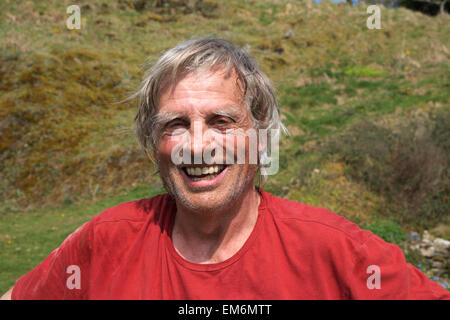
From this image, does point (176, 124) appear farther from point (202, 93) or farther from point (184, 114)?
point (202, 93)

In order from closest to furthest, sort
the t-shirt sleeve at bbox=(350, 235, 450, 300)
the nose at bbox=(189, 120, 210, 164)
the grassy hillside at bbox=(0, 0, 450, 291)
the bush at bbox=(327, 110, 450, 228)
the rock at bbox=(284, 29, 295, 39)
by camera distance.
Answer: the t-shirt sleeve at bbox=(350, 235, 450, 300)
the nose at bbox=(189, 120, 210, 164)
the bush at bbox=(327, 110, 450, 228)
the grassy hillside at bbox=(0, 0, 450, 291)
the rock at bbox=(284, 29, 295, 39)

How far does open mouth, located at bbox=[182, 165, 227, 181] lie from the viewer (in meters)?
1.58

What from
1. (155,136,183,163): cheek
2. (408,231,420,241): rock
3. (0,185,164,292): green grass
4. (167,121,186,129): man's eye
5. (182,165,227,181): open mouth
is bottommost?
(0,185,164,292): green grass

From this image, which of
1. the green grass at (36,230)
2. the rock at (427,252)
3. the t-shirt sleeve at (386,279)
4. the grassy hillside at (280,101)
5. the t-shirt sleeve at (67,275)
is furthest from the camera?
the grassy hillside at (280,101)

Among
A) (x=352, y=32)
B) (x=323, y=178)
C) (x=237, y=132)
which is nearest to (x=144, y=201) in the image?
(x=237, y=132)

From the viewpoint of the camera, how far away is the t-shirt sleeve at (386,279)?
136cm

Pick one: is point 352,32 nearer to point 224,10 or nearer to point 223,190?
point 224,10

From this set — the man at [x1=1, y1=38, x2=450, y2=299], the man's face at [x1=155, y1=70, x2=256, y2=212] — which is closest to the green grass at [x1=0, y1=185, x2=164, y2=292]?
the man at [x1=1, y1=38, x2=450, y2=299]

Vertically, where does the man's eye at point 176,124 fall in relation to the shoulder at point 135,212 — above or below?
above

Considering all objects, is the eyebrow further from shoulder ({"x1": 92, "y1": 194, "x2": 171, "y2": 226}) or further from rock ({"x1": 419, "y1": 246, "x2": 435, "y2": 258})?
rock ({"x1": 419, "y1": 246, "x2": 435, "y2": 258})

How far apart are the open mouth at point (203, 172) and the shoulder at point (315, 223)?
0.28m

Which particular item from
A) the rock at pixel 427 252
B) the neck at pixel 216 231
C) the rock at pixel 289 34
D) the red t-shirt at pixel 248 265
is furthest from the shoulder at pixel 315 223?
the rock at pixel 289 34

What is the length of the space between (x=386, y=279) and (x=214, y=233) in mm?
722

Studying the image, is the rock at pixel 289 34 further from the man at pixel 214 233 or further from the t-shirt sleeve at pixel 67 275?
the t-shirt sleeve at pixel 67 275
